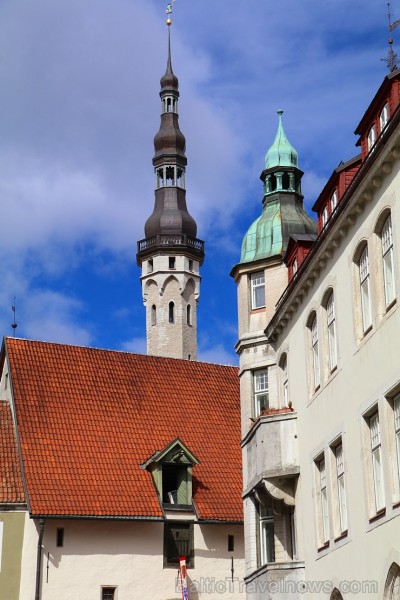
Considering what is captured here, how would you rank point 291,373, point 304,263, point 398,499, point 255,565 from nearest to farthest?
1. point 398,499
2. point 304,263
3. point 291,373
4. point 255,565

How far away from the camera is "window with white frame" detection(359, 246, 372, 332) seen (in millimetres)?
18141

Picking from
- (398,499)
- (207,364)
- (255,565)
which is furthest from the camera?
(207,364)

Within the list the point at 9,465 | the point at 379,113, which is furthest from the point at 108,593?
the point at 379,113

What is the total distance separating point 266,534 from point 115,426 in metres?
10.5

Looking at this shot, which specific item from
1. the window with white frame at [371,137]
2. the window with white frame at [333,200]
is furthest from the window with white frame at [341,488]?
the window with white frame at [371,137]

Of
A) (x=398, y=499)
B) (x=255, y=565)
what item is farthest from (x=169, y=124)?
(x=398, y=499)

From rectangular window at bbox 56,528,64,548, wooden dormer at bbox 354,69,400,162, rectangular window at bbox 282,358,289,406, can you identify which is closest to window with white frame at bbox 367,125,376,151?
wooden dormer at bbox 354,69,400,162

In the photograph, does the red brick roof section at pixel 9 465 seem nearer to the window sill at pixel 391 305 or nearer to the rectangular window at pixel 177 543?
the rectangular window at pixel 177 543

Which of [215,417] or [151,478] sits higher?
[215,417]

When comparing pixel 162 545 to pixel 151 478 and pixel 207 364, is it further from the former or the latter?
pixel 207 364

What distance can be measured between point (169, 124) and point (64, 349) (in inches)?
1279

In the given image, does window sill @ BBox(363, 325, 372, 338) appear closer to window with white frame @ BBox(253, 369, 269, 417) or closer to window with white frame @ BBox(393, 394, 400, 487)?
window with white frame @ BBox(393, 394, 400, 487)

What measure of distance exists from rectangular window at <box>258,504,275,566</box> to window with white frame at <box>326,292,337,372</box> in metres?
6.16

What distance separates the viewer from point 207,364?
40375mm
